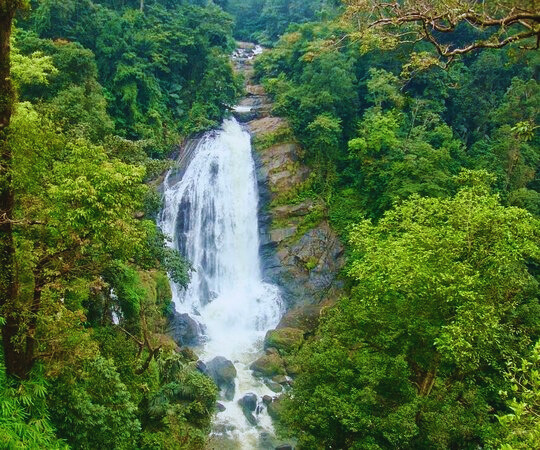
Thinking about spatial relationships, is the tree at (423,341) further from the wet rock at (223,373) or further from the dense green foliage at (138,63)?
the dense green foliage at (138,63)

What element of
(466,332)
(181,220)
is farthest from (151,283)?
(466,332)

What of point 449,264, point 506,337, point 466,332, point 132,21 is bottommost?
point 506,337

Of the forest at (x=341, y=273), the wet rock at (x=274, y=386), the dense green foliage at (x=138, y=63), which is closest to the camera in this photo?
the forest at (x=341, y=273)

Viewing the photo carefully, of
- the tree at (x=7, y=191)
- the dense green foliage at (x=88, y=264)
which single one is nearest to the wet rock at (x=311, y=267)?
the dense green foliage at (x=88, y=264)

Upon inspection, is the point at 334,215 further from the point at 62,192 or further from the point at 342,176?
the point at 62,192

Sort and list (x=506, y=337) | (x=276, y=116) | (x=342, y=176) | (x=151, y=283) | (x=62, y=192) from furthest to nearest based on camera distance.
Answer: (x=276, y=116) → (x=342, y=176) → (x=151, y=283) → (x=506, y=337) → (x=62, y=192)

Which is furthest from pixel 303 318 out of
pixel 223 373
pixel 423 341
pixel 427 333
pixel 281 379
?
pixel 427 333
